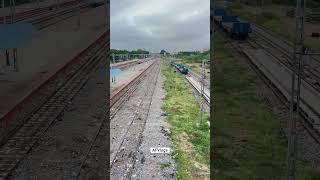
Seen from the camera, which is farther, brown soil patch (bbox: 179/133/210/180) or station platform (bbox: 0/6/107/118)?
station platform (bbox: 0/6/107/118)

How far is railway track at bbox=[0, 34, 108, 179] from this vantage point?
17328mm

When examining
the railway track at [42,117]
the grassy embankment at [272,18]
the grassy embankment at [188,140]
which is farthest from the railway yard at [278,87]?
the railway track at [42,117]

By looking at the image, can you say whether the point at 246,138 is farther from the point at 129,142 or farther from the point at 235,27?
the point at 235,27

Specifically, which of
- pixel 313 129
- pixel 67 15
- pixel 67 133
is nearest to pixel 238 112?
pixel 313 129

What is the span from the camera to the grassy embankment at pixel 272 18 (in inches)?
2256

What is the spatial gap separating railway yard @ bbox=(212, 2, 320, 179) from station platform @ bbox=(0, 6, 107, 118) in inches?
498

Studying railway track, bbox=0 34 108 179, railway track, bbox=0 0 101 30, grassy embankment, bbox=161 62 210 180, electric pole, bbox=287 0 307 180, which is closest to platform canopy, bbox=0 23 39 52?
railway track, bbox=0 34 108 179

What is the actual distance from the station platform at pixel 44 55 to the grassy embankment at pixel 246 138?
36.4ft

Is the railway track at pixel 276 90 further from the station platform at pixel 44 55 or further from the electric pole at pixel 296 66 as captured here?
the station platform at pixel 44 55

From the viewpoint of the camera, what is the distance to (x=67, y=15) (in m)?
68.1

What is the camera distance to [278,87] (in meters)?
30.9

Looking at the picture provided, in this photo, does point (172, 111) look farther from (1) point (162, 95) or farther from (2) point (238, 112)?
(1) point (162, 95)

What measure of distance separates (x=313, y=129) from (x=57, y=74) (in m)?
18.7

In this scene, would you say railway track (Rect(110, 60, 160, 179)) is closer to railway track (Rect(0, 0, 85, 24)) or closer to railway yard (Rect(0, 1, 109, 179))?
railway yard (Rect(0, 1, 109, 179))
